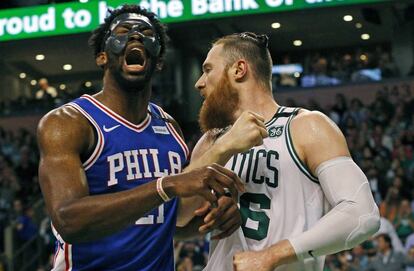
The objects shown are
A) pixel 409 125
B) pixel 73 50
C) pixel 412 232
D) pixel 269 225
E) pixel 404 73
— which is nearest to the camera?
pixel 269 225

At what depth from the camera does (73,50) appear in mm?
22672

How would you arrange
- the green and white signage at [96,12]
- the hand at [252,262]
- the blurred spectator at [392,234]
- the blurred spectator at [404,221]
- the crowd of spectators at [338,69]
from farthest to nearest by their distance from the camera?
1. the crowd of spectators at [338,69]
2. the green and white signage at [96,12]
3. the blurred spectator at [404,221]
4. the blurred spectator at [392,234]
5. the hand at [252,262]

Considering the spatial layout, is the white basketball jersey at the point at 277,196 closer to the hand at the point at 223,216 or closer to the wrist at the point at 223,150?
the hand at the point at 223,216

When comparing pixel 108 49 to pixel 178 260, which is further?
pixel 178 260

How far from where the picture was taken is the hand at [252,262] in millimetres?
3158

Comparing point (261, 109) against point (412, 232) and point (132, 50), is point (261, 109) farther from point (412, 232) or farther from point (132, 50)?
point (412, 232)

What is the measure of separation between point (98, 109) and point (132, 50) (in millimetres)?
312

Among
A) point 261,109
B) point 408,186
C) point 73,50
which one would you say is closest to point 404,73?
point 408,186

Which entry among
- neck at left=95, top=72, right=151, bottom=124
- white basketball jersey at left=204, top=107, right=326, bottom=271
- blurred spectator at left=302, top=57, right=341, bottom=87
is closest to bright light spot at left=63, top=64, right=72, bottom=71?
blurred spectator at left=302, top=57, right=341, bottom=87

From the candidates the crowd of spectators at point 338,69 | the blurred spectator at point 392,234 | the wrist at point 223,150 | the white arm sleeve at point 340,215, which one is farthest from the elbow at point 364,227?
the crowd of spectators at point 338,69

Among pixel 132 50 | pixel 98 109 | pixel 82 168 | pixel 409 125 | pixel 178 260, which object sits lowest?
pixel 178 260

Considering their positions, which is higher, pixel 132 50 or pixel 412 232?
pixel 132 50

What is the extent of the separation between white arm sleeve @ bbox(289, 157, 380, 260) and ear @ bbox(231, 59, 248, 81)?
A: 652 millimetres

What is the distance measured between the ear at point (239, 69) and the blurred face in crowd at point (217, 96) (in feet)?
0.12
